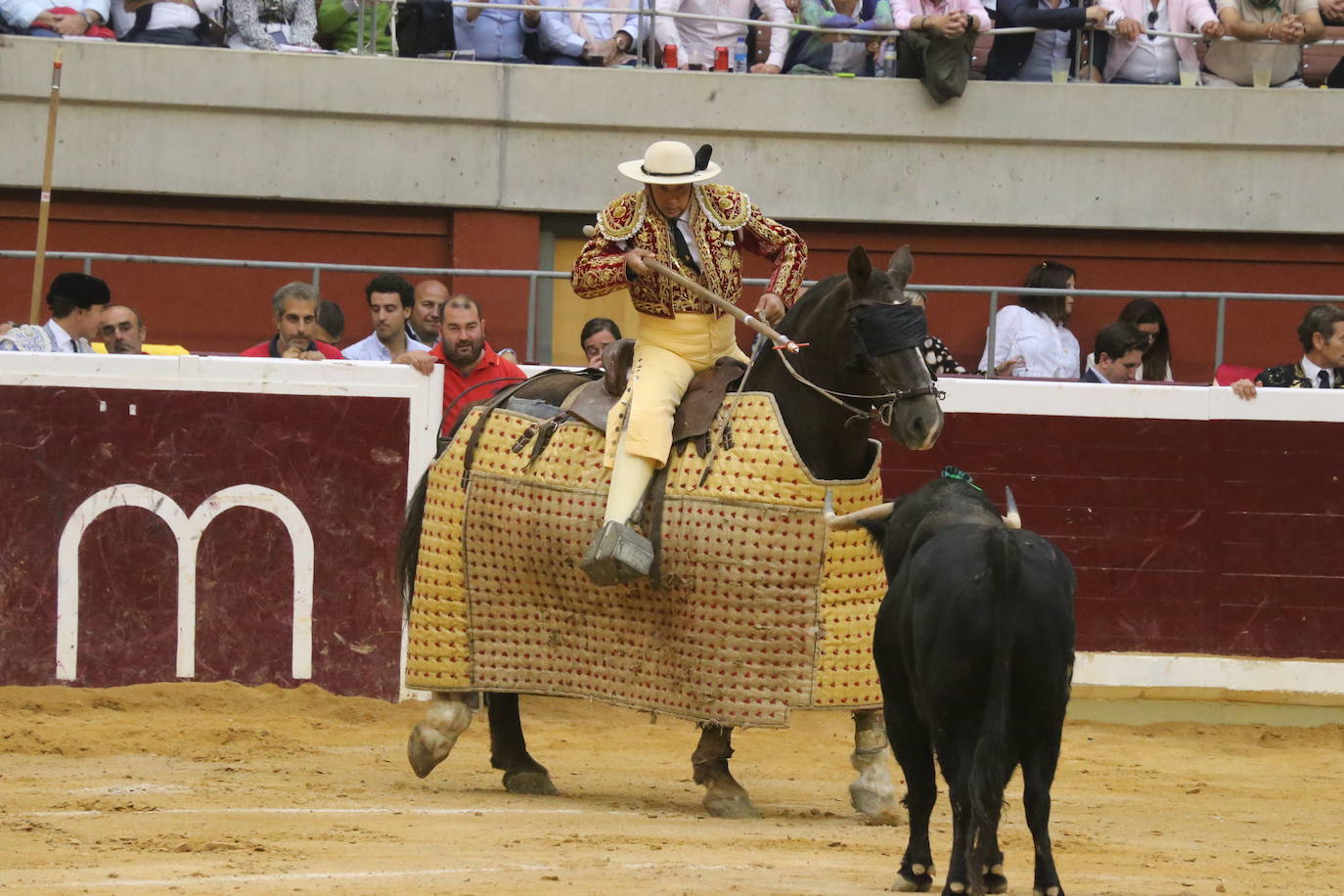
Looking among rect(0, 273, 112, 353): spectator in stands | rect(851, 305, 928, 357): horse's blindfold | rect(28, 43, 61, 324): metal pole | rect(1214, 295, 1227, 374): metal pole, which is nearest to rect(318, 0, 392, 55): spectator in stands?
rect(28, 43, 61, 324): metal pole

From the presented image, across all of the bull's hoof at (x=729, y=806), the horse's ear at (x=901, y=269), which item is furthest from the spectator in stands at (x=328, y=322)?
the horse's ear at (x=901, y=269)

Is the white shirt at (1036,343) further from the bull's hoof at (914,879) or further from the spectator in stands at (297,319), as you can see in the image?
the bull's hoof at (914,879)

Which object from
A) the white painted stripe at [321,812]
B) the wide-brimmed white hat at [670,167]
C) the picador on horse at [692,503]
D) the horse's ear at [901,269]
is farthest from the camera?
the wide-brimmed white hat at [670,167]

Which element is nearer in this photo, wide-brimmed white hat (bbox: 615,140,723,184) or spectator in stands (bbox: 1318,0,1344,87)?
wide-brimmed white hat (bbox: 615,140,723,184)

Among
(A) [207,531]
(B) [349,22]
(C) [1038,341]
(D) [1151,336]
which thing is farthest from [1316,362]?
(B) [349,22]

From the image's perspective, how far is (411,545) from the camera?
297 inches

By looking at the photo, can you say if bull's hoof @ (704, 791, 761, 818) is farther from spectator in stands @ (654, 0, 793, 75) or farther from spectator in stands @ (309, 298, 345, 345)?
spectator in stands @ (654, 0, 793, 75)

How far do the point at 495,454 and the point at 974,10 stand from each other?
18.9ft

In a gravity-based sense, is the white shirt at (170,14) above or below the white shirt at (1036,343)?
above

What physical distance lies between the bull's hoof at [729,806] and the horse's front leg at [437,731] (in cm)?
97

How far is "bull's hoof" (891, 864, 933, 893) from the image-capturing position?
513 cm

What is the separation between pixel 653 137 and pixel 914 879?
25.3 feet

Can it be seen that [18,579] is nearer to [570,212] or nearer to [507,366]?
[507,366]

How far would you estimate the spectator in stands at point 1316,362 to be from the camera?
906cm
